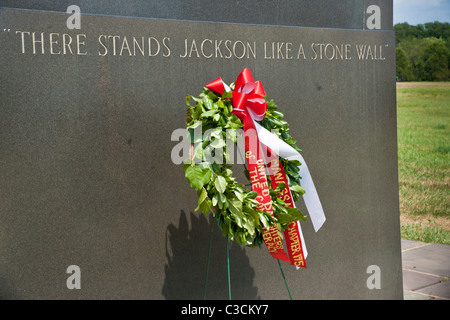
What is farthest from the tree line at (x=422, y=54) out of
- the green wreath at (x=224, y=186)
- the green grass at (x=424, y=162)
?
the green wreath at (x=224, y=186)

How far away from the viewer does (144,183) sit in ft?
12.4

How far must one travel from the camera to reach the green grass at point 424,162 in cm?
802

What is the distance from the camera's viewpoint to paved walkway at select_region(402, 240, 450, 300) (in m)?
4.94

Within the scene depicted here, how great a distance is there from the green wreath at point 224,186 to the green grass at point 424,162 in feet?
15.0

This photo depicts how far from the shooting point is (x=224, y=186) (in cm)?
302

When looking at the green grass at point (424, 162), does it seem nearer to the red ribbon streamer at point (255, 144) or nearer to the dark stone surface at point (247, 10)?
the dark stone surface at point (247, 10)

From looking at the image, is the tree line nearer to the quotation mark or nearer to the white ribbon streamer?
the white ribbon streamer

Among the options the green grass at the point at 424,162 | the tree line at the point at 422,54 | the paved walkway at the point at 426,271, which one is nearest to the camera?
the paved walkway at the point at 426,271

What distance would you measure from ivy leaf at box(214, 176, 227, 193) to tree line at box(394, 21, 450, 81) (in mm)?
27028

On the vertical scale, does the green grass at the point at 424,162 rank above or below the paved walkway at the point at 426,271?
above

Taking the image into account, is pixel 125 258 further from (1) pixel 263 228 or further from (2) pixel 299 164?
(2) pixel 299 164

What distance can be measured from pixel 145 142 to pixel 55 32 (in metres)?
0.93

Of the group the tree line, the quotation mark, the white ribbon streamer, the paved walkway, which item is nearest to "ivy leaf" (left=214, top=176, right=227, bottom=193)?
the white ribbon streamer
